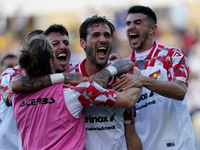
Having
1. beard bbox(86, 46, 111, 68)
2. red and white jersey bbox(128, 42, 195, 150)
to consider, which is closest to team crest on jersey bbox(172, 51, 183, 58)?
red and white jersey bbox(128, 42, 195, 150)

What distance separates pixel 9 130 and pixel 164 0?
15.0m

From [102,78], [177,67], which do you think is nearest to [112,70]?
[102,78]

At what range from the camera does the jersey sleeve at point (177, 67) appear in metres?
3.84

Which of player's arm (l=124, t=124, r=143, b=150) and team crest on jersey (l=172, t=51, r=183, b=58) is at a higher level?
team crest on jersey (l=172, t=51, r=183, b=58)

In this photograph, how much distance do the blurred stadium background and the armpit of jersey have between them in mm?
9380

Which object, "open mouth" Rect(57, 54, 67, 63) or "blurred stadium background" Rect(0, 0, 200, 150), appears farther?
"blurred stadium background" Rect(0, 0, 200, 150)

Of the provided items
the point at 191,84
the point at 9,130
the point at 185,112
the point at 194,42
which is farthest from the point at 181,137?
the point at 194,42

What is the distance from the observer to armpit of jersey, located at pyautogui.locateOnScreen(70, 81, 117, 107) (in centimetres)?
275

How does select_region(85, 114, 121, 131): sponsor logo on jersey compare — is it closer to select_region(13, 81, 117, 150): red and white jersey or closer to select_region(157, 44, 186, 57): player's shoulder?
select_region(13, 81, 117, 150): red and white jersey

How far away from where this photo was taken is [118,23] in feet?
49.4

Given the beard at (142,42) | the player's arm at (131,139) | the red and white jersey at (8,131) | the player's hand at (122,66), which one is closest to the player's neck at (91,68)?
the player's hand at (122,66)

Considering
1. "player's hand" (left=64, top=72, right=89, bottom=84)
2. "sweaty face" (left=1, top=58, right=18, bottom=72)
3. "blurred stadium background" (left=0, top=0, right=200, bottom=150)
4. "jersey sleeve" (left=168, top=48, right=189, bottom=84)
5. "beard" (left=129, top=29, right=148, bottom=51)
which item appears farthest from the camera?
"blurred stadium background" (left=0, top=0, right=200, bottom=150)

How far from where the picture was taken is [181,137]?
3943 millimetres

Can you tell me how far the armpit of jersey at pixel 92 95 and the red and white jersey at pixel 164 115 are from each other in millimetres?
1270
